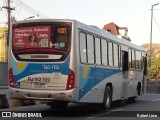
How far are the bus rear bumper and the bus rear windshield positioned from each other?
1.43 metres

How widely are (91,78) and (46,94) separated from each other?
2136 mm

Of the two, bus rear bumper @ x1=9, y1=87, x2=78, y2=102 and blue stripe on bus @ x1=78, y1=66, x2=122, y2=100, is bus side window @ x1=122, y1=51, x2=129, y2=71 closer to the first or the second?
blue stripe on bus @ x1=78, y1=66, x2=122, y2=100

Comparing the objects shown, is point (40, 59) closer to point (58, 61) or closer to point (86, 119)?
point (58, 61)

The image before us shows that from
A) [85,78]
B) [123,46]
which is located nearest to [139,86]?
[123,46]

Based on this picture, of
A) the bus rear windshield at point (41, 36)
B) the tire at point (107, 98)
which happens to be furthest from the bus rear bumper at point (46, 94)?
the tire at point (107, 98)

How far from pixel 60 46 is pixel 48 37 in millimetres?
518

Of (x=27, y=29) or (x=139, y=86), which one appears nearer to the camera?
(x=27, y=29)

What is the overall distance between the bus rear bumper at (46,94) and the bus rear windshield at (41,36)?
143 cm

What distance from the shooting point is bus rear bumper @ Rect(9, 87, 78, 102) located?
1409cm

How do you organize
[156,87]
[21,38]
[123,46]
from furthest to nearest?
[156,87] < [123,46] < [21,38]

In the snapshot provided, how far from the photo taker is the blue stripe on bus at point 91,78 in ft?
48.3

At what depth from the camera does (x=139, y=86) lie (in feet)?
81.6

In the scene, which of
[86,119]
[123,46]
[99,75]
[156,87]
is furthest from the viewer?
[156,87]

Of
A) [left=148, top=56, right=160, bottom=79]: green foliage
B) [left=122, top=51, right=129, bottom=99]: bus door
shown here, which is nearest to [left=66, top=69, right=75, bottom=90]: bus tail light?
[left=122, top=51, right=129, bottom=99]: bus door
